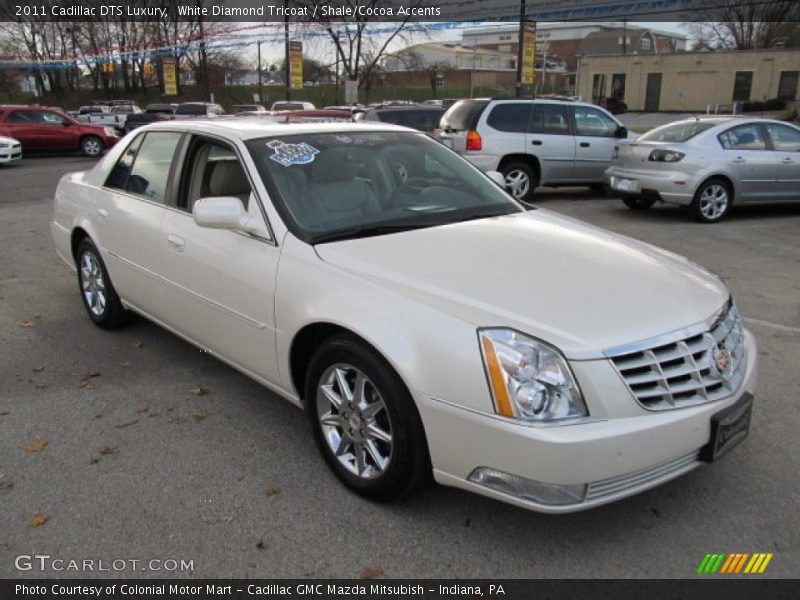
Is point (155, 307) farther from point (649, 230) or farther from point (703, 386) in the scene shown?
point (649, 230)

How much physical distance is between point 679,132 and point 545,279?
26.8 ft

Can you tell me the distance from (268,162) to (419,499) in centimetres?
188

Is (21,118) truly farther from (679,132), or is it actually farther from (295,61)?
(679,132)

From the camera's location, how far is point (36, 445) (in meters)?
3.53

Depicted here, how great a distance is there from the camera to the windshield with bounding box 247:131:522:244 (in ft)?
11.2

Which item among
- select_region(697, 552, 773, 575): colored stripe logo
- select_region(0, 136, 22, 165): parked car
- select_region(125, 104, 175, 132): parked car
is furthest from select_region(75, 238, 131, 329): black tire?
select_region(125, 104, 175, 132): parked car

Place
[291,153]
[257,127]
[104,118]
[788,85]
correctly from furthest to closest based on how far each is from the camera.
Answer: [788,85] < [104,118] < [257,127] < [291,153]

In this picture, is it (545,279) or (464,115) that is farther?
(464,115)

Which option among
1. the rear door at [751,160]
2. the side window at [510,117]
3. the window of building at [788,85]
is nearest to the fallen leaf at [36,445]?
the side window at [510,117]

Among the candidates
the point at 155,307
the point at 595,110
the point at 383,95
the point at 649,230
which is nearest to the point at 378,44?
the point at 383,95

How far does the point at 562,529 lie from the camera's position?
9.19 ft

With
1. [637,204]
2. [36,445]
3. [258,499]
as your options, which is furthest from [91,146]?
[258,499]

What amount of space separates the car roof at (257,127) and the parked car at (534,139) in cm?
701

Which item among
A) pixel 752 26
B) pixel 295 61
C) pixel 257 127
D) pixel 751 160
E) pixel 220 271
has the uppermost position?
pixel 752 26
